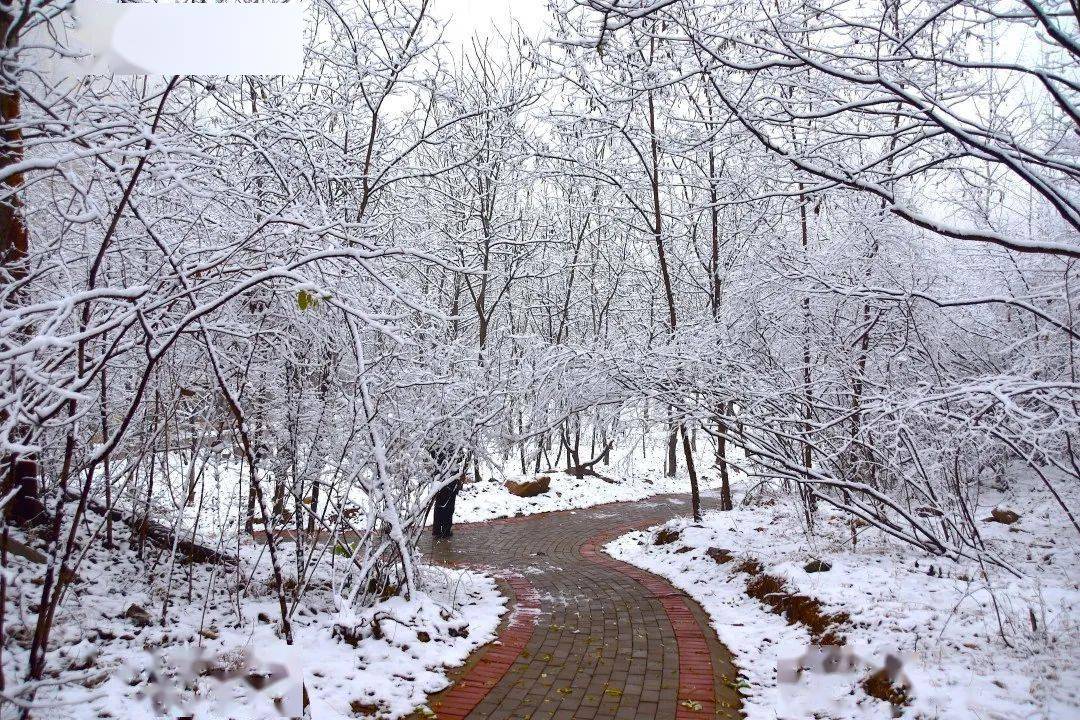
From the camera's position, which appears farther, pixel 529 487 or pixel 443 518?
pixel 529 487

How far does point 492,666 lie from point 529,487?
1114 centimetres

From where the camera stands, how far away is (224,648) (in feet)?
12.5

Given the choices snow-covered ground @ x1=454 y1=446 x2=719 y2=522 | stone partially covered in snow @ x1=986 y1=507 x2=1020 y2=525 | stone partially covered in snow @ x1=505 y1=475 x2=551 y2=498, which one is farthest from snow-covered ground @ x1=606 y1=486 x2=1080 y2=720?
stone partially covered in snow @ x1=505 y1=475 x2=551 y2=498

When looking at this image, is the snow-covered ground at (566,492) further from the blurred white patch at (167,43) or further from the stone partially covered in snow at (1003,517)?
the blurred white patch at (167,43)

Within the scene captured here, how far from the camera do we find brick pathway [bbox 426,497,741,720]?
3.77 metres

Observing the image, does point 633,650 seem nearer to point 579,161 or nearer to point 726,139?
point 726,139

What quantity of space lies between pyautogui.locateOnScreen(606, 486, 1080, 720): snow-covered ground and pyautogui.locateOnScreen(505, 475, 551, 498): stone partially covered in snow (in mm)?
8386

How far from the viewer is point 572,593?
653 centimetres

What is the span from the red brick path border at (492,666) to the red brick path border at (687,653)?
1284mm

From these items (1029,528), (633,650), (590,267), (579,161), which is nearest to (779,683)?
(633,650)

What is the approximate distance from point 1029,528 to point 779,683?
4611 millimetres

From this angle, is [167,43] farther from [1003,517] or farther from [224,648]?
[1003,517]

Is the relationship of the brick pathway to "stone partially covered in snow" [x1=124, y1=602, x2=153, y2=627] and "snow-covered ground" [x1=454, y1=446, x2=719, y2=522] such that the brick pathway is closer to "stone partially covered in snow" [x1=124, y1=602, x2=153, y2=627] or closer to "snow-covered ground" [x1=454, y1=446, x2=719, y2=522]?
"stone partially covered in snow" [x1=124, y1=602, x2=153, y2=627]

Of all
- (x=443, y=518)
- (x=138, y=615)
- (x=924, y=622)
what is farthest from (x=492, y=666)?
(x=443, y=518)
